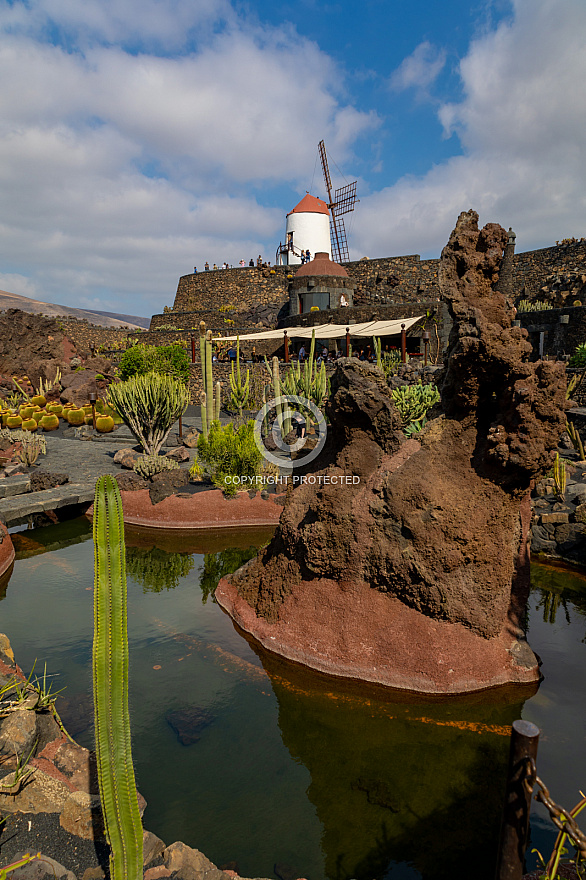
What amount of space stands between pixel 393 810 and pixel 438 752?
0.66 metres

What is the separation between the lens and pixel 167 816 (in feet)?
11.2

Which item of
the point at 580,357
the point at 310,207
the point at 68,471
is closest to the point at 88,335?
the point at 310,207

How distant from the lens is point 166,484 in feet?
31.4

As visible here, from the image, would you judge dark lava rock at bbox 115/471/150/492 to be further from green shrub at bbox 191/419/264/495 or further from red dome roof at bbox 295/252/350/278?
red dome roof at bbox 295/252/350/278

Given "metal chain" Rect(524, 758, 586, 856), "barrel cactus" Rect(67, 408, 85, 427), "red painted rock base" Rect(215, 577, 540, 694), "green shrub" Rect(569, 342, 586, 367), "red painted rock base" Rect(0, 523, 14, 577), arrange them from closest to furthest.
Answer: "metal chain" Rect(524, 758, 586, 856)
"red painted rock base" Rect(215, 577, 540, 694)
"red painted rock base" Rect(0, 523, 14, 577)
"green shrub" Rect(569, 342, 586, 367)
"barrel cactus" Rect(67, 408, 85, 427)

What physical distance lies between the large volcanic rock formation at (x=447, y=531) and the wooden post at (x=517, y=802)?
2270mm

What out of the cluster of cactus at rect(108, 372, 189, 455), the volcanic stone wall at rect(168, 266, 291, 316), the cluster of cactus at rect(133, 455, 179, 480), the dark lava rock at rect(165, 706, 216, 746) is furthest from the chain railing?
the volcanic stone wall at rect(168, 266, 291, 316)

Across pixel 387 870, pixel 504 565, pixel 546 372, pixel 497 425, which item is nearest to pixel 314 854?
pixel 387 870

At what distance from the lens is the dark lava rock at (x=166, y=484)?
934 cm

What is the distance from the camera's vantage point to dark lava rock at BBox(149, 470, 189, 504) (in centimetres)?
934

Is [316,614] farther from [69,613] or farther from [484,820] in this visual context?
[69,613]

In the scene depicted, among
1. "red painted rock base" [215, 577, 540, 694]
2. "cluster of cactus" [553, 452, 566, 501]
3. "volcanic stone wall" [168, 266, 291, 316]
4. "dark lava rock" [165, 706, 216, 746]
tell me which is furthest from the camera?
"volcanic stone wall" [168, 266, 291, 316]

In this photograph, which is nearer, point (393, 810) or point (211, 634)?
point (393, 810)

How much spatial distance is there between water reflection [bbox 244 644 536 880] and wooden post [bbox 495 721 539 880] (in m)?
0.99
